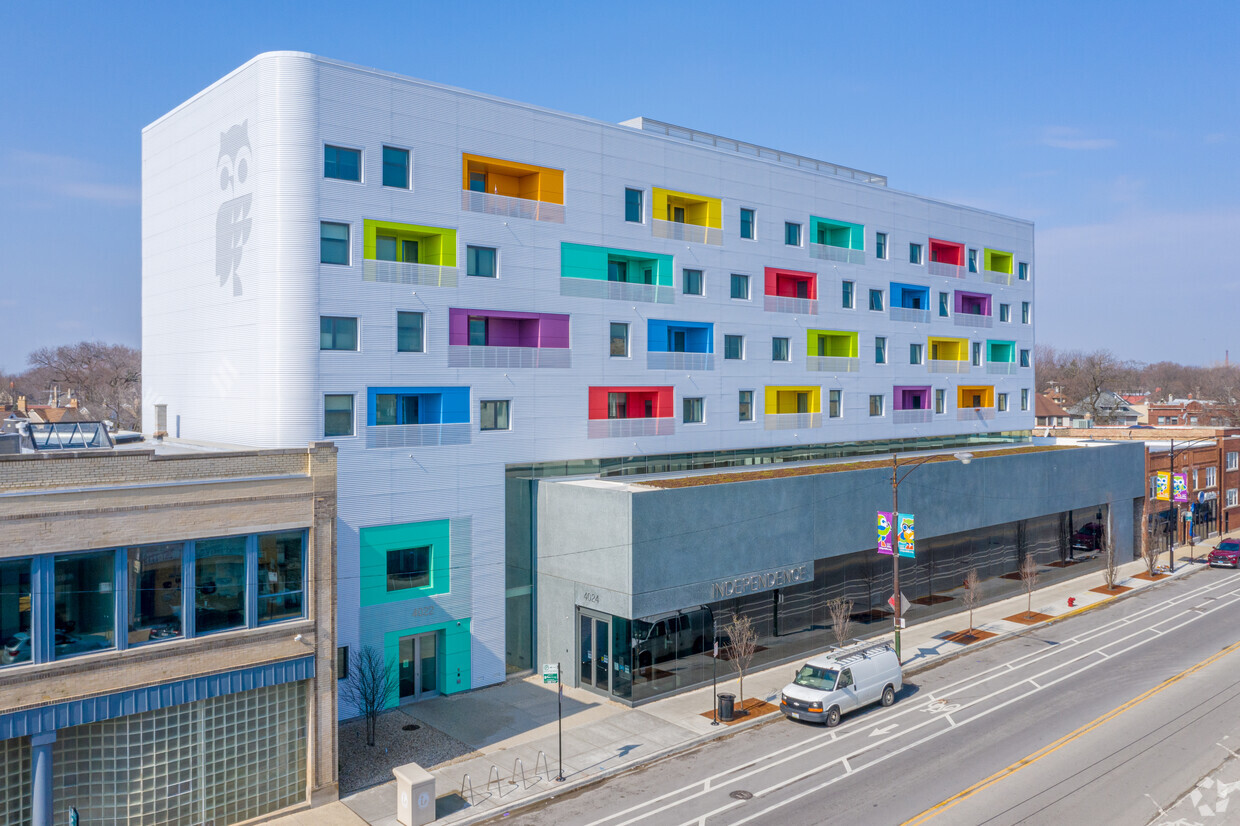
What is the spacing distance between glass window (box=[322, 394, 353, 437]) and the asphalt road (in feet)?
44.5

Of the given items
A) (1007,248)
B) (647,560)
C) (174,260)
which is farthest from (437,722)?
(1007,248)

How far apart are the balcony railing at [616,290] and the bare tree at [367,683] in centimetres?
1503

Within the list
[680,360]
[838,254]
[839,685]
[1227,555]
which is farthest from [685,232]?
[1227,555]

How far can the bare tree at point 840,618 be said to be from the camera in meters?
33.8

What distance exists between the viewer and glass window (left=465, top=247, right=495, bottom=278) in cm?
3216

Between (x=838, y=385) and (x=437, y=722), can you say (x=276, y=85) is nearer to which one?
(x=437, y=722)

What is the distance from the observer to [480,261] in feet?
107

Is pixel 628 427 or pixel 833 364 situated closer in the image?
pixel 628 427

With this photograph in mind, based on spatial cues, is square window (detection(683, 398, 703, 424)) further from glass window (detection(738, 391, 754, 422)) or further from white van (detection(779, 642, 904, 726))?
white van (detection(779, 642, 904, 726))

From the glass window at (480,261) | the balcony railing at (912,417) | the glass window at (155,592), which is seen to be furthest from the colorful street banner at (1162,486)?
the glass window at (155,592)

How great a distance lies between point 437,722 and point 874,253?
107ft

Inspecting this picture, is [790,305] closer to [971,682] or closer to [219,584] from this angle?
[971,682]

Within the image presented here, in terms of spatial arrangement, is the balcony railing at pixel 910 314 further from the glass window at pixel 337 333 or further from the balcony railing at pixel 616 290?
the glass window at pixel 337 333

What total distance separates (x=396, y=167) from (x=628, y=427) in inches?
536
